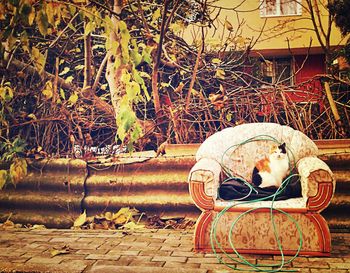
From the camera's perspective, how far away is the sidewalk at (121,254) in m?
2.89

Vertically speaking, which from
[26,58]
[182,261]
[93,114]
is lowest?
[182,261]

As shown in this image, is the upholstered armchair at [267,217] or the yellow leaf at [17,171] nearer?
the upholstered armchair at [267,217]

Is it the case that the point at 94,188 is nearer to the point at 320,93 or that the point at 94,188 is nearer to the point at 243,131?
the point at 243,131

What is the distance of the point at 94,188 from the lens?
13.8 ft

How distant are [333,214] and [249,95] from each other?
131 centimetres

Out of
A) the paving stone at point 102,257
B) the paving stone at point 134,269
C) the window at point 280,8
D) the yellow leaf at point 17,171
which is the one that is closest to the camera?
the paving stone at point 134,269

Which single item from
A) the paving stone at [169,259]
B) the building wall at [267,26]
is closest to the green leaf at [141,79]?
the building wall at [267,26]

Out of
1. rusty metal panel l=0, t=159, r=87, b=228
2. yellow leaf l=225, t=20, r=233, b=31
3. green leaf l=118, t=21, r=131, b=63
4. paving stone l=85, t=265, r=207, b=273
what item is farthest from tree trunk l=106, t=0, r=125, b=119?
paving stone l=85, t=265, r=207, b=273

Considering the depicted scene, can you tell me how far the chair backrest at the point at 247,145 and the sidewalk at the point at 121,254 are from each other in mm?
745

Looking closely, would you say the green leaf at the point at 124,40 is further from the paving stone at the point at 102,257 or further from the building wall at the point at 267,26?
the paving stone at the point at 102,257

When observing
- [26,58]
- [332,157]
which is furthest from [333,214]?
[26,58]

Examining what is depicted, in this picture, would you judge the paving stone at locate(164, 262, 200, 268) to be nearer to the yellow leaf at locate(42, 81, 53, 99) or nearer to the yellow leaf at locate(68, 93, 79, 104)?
the yellow leaf at locate(68, 93, 79, 104)

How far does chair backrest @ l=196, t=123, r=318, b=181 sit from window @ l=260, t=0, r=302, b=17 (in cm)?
109

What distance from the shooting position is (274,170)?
3.41m
